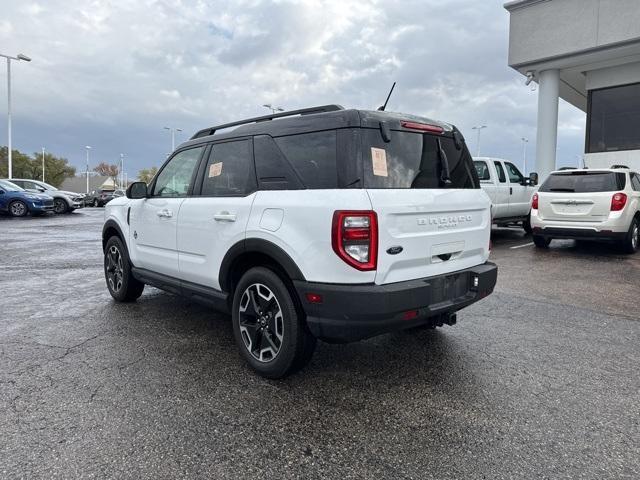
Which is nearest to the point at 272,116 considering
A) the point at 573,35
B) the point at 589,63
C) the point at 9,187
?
the point at 573,35

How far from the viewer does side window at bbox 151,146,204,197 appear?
14.9 feet

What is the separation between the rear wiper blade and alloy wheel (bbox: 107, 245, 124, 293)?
3.93 m

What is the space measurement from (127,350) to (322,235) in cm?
223

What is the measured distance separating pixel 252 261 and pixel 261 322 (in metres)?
0.48

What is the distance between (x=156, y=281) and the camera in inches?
189

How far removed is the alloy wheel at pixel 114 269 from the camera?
5.66m

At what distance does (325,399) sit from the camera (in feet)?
10.4

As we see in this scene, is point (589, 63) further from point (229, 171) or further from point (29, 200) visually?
point (29, 200)

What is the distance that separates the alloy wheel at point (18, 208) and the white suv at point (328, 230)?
19696 millimetres

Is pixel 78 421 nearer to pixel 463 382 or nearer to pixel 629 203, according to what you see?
pixel 463 382

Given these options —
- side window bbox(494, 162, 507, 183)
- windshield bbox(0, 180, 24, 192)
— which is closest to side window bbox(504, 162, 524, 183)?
side window bbox(494, 162, 507, 183)

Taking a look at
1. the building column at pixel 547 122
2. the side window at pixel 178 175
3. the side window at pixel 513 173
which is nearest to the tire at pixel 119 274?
the side window at pixel 178 175

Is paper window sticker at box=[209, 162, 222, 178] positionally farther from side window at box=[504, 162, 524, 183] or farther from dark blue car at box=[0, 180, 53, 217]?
dark blue car at box=[0, 180, 53, 217]

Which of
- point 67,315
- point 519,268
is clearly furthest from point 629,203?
point 67,315
